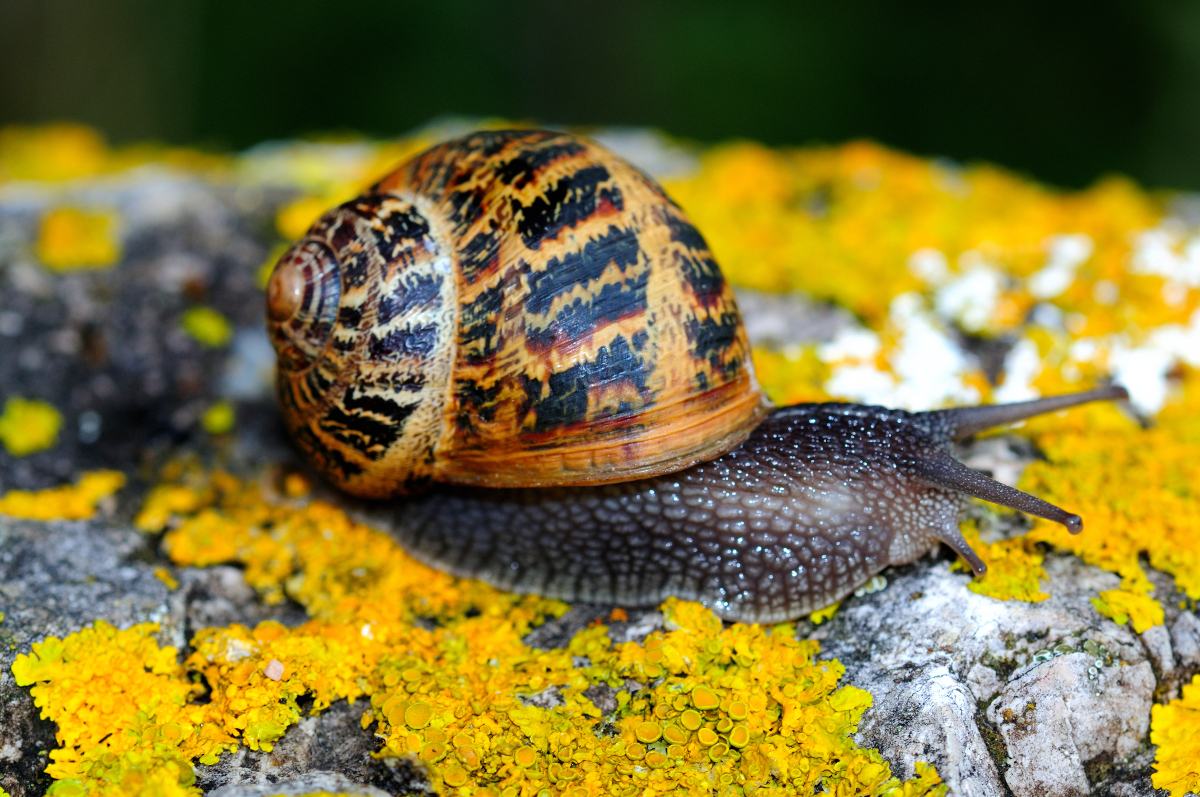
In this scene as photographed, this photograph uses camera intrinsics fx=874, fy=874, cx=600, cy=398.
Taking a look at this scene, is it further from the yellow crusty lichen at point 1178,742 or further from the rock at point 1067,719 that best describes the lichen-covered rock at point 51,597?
the yellow crusty lichen at point 1178,742

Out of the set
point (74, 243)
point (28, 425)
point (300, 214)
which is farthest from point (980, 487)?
point (74, 243)

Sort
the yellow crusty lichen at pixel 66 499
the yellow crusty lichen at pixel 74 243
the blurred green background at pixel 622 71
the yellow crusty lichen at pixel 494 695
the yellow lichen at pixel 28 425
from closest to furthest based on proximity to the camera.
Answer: the yellow crusty lichen at pixel 494 695 → the yellow crusty lichen at pixel 66 499 → the yellow lichen at pixel 28 425 → the yellow crusty lichen at pixel 74 243 → the blurred green background at pixel 622 71

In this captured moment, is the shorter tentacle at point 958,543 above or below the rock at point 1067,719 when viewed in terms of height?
above

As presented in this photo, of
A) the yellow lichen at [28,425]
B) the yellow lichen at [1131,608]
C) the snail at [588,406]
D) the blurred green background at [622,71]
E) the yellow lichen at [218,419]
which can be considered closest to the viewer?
the yellow lichen at [1131,608]

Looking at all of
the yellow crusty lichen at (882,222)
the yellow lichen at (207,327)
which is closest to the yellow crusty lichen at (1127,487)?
the yellow crusty lichen at (882,222)

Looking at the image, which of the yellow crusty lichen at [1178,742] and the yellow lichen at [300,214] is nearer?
the yellow crusty lichen at [1178,742]

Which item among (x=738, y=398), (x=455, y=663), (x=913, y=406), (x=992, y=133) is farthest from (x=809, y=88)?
(x=455, y=663)

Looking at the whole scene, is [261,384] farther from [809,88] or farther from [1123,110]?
[1123,110]

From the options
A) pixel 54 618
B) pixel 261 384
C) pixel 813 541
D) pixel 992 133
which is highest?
pixel 992 133
